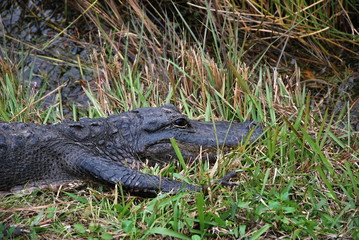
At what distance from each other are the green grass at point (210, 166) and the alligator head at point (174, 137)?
0.11m

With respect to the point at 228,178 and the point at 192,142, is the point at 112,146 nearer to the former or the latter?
the point at 192,142

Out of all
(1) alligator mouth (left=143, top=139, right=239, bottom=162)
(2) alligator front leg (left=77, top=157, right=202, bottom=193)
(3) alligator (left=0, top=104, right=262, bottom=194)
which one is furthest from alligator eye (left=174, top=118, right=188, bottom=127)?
(2) alligator front leg (left=77, top=157, right=202, bottom=193)

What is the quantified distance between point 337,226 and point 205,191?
3.02 feet

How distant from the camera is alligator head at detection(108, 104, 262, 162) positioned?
14.2 ft

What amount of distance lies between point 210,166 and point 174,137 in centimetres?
38

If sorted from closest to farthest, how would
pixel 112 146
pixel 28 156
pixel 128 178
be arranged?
1. pixel 128 178
2. pixel 28 156
3. pixel 112 146

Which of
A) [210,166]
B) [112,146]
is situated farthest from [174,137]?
[112,146]

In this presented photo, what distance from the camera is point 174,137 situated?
433 cm

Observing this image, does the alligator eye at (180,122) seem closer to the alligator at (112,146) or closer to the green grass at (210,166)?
the alligator at (112,146)

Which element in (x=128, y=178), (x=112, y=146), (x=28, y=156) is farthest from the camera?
(x=112, y=146)

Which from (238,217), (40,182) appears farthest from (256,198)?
(40,182)

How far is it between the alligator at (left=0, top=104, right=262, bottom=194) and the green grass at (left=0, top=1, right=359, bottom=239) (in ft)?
0.38

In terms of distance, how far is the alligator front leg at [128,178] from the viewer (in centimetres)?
382

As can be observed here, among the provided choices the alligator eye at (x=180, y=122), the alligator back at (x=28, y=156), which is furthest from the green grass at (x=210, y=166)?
the alligator eye at (x=180, y=122)
